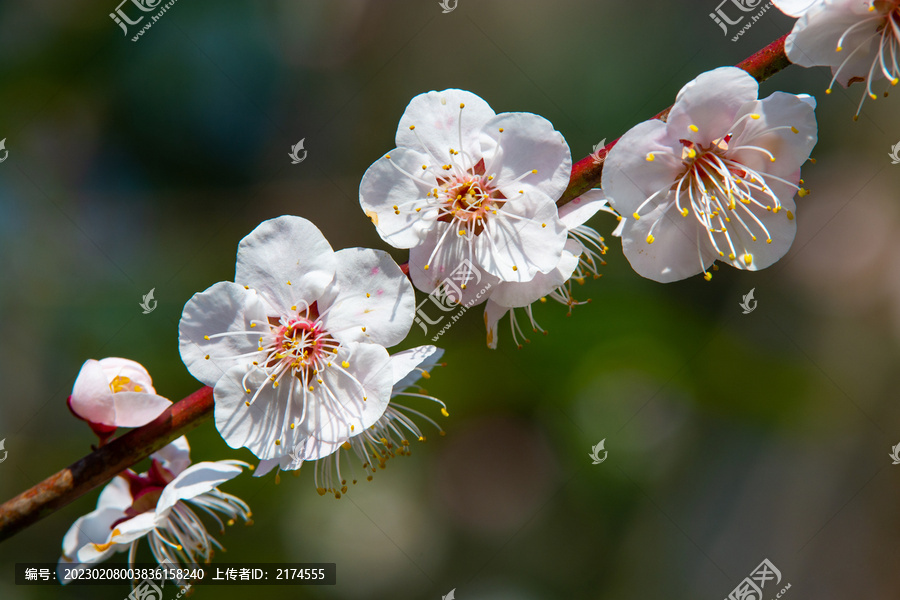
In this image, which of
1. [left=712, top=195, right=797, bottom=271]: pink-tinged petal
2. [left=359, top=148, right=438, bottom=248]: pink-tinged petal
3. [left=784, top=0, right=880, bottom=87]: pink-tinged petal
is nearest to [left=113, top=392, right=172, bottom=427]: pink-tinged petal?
[left=359, top=148, right=438, bottom=248]: pink-tinged petal

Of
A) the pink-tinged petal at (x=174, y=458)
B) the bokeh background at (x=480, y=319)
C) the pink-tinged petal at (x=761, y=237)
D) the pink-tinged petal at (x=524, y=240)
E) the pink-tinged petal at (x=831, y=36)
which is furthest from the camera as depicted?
the bokeh background at (x=480, y=319)

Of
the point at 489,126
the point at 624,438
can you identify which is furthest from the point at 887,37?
the point at 624,438

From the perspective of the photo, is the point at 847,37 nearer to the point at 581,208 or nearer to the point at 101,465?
the point at 581,208

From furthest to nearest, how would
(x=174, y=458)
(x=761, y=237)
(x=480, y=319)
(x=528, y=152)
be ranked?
1. (x=480, y=319)
2. (x=174, y=458)
3. (x=761, y=237)
4. (x=528, y=152)

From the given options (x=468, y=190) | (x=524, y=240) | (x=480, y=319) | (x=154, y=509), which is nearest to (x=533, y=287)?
(x=524, y=240)

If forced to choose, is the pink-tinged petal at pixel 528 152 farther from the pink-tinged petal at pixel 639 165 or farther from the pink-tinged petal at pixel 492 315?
the pink-tinged petal at pixel 492 315

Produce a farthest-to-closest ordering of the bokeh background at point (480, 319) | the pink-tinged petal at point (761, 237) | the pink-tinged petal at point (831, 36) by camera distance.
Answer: the bokeh background at point (480, 319), the pink-tinged petal at point (761, 237), the pink-tinged petal at point (831, 36)

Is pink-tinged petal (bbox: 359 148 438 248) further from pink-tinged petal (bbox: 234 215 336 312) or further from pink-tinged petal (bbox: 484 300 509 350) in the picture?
pink-tinged petal (bbox: 484 300 509 350)

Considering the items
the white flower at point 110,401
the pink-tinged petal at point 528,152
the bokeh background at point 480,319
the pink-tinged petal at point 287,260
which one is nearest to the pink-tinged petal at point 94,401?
the white flower at point 110,401

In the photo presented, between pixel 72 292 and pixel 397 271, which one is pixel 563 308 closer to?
pixel 397 271
